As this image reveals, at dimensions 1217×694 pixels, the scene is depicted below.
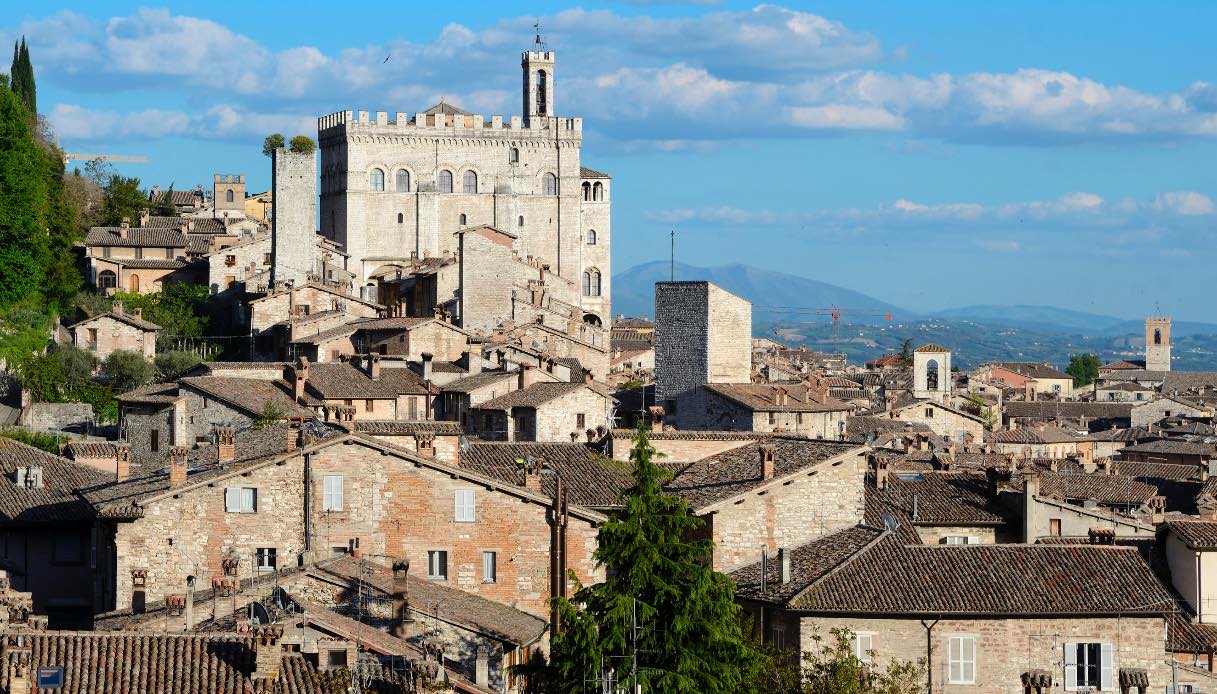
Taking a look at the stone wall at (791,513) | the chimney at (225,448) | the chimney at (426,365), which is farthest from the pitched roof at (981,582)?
the chimney at (426,365)

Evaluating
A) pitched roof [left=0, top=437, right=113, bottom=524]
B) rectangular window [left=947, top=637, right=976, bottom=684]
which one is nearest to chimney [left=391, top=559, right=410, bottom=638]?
rectangular window [left=947, top=637, right=976, bottom=684]

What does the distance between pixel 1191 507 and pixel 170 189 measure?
67.1 metres

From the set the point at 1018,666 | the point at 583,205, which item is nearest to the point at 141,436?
the point at 1018,666

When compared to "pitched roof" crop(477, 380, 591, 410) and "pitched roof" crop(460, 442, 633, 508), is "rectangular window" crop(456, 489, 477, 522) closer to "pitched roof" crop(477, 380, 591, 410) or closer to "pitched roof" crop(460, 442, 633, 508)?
"pitched roof" crop(460, 442, 633, 508)

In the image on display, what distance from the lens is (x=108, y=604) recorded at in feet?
100

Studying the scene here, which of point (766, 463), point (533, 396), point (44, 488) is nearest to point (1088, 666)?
point (766, 463)

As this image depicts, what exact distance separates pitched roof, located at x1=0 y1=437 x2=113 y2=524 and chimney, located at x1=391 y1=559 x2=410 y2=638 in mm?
8720

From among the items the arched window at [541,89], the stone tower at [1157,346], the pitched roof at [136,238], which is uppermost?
the arched window at [541,89]

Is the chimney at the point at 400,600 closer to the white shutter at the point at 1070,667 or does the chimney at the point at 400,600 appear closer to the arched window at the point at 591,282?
the white shutter at the point at 1070,667

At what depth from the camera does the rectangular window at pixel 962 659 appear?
28.8 m

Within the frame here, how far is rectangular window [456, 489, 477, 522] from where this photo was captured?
1212 inches

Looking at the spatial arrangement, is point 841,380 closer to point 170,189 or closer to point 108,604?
point 170,189

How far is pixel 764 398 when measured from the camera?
53.4m

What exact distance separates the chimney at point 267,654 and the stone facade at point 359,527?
9175 millimetres
